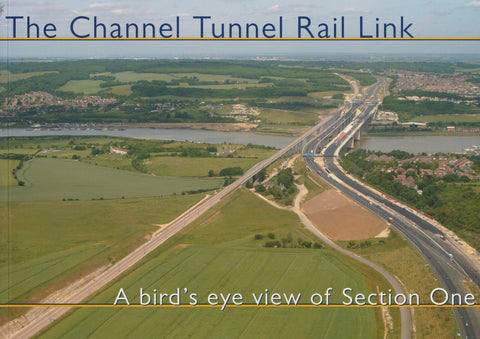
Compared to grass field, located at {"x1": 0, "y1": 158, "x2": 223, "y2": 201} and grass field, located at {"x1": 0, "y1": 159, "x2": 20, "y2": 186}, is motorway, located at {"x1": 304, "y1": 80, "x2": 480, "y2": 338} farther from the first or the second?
grass field, located at {"x1": 0, "y1": 159, "x2": 20, "y2": 186}

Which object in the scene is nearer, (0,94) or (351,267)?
(351,267)

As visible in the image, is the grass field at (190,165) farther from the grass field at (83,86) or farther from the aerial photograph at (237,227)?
the grass field at (83,86)

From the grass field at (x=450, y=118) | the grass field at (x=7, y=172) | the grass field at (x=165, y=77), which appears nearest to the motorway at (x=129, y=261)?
the grass field at (x=7, y=172)

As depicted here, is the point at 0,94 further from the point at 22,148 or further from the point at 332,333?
the point at 332,333

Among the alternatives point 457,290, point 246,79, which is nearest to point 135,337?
point 457,290

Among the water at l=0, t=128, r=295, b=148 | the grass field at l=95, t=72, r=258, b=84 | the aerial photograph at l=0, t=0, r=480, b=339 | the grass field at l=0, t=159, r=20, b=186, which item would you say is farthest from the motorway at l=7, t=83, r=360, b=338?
the grass field at l=95, t=72, r=258, b=84

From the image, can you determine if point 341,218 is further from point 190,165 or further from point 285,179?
point 190,165
